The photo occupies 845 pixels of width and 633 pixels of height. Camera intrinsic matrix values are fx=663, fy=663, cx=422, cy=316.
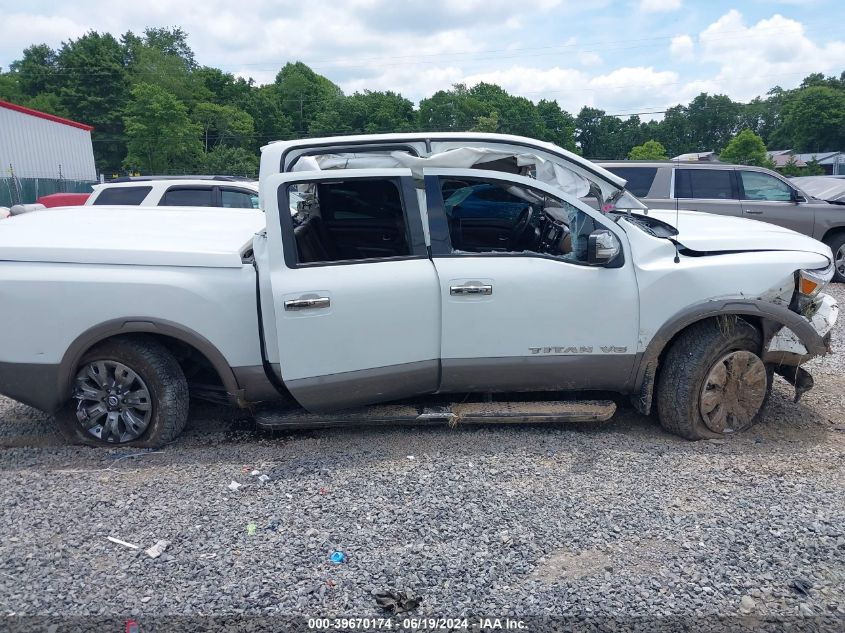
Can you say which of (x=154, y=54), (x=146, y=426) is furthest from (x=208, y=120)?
(x=146, y=426)

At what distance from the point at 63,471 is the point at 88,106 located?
76.6 m

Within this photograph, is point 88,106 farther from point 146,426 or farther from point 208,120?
point 146,426

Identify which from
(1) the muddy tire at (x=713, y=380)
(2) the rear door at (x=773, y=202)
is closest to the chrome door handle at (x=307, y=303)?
(1) the muddy tire at (x=713, y=380)

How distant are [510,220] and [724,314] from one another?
5.31ft

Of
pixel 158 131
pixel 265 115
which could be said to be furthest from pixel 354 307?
pixel 265 115

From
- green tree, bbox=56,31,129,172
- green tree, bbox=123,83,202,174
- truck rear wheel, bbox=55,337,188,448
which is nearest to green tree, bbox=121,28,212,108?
green tree, bbox=56,31,129,172

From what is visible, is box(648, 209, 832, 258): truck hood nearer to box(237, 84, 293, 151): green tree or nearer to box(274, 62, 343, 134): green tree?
box(237, 84, 293, 151): green tree

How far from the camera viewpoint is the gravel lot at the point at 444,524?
293 centimetres

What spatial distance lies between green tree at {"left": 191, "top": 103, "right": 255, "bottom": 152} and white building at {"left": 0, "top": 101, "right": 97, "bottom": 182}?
23.1m

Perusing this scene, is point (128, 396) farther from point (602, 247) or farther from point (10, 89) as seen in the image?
point (10, 89)

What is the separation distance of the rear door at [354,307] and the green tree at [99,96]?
72.3 m

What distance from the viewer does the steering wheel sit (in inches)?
192

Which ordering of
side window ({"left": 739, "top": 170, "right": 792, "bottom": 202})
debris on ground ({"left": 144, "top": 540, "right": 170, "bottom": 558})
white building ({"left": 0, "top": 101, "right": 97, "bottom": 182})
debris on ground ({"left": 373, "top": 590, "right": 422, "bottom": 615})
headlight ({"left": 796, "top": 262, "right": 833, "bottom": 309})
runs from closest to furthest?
debris on ground ({"left": 373, "top": 590, "right": 422, "bottom": 615})
debris on ground ({"left": 144, "top": 540, "right": 170, "bottom": 558})
headlight ({"left": 796, "top": 262, "right": 833, "bottom": 309})
side window ({"left": 739, "top": 170, "right": 792, "bottom": 202})
white building ({"left": 0, "top": 101, "right": 97, "bottom": 182})

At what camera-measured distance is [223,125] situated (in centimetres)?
6109
